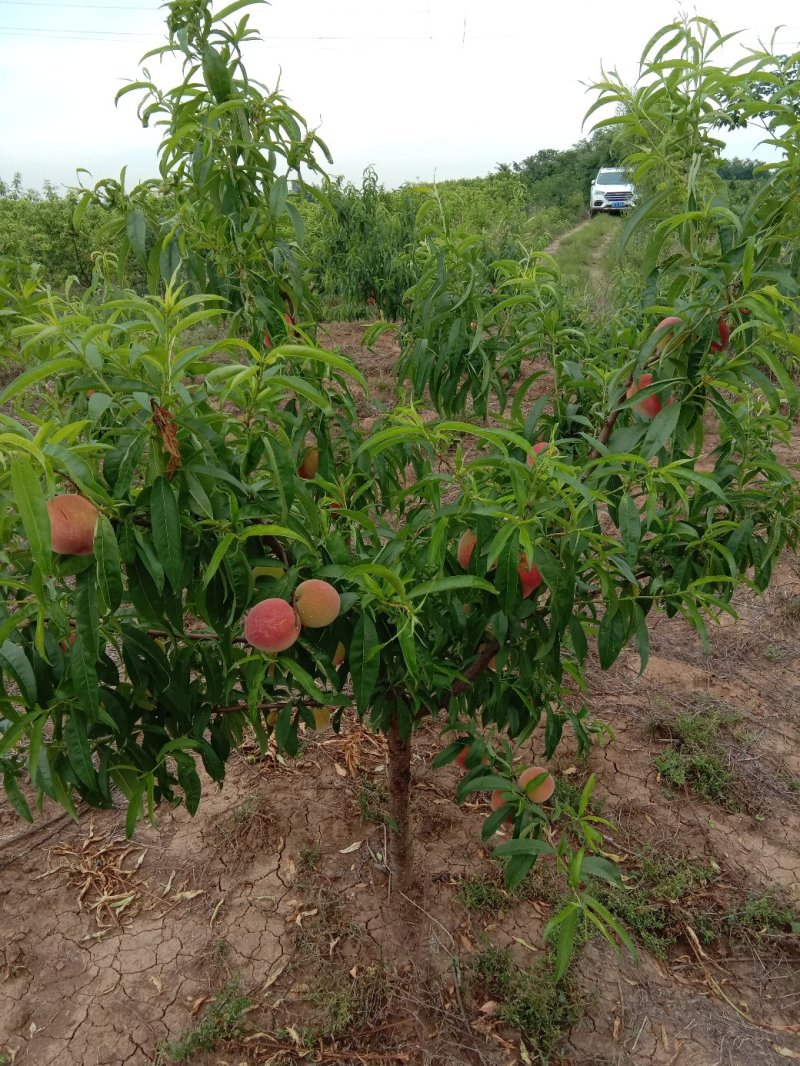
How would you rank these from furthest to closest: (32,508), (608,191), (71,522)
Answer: (608,191), (71,522), (32,508)

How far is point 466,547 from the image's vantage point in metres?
1.27

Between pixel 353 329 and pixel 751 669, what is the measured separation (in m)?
6.34

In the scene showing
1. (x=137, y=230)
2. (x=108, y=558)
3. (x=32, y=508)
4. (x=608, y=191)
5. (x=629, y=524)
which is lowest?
(x=629, y=524)

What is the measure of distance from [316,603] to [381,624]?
0.21 metres

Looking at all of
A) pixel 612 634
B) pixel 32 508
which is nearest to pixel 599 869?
pixel 612 634

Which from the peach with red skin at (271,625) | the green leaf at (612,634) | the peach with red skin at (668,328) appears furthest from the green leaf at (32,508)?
the peach with red skin at (668,328)

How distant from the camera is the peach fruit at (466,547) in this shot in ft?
4.14

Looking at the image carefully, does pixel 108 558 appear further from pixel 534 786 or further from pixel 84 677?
pixel 534 786

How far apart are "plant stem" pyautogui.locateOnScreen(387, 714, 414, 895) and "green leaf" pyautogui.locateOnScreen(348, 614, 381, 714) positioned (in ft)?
2.04

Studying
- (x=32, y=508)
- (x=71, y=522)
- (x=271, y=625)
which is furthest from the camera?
(x=271, y=625)

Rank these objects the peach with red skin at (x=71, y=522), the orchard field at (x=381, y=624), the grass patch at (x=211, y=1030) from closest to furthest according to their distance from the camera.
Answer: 1. the peach with red skin at (x=71, y=522)
2. the orchard field at (x=381, y=624)
3. the grass patch at (x=211, y=1030)

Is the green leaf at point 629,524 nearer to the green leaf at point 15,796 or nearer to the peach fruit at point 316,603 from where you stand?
the peach fruit at point 316,603

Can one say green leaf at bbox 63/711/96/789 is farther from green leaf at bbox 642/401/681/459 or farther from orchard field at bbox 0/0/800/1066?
green leaf at bbox 642/401/681/459

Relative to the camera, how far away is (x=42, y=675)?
112 centimetres
